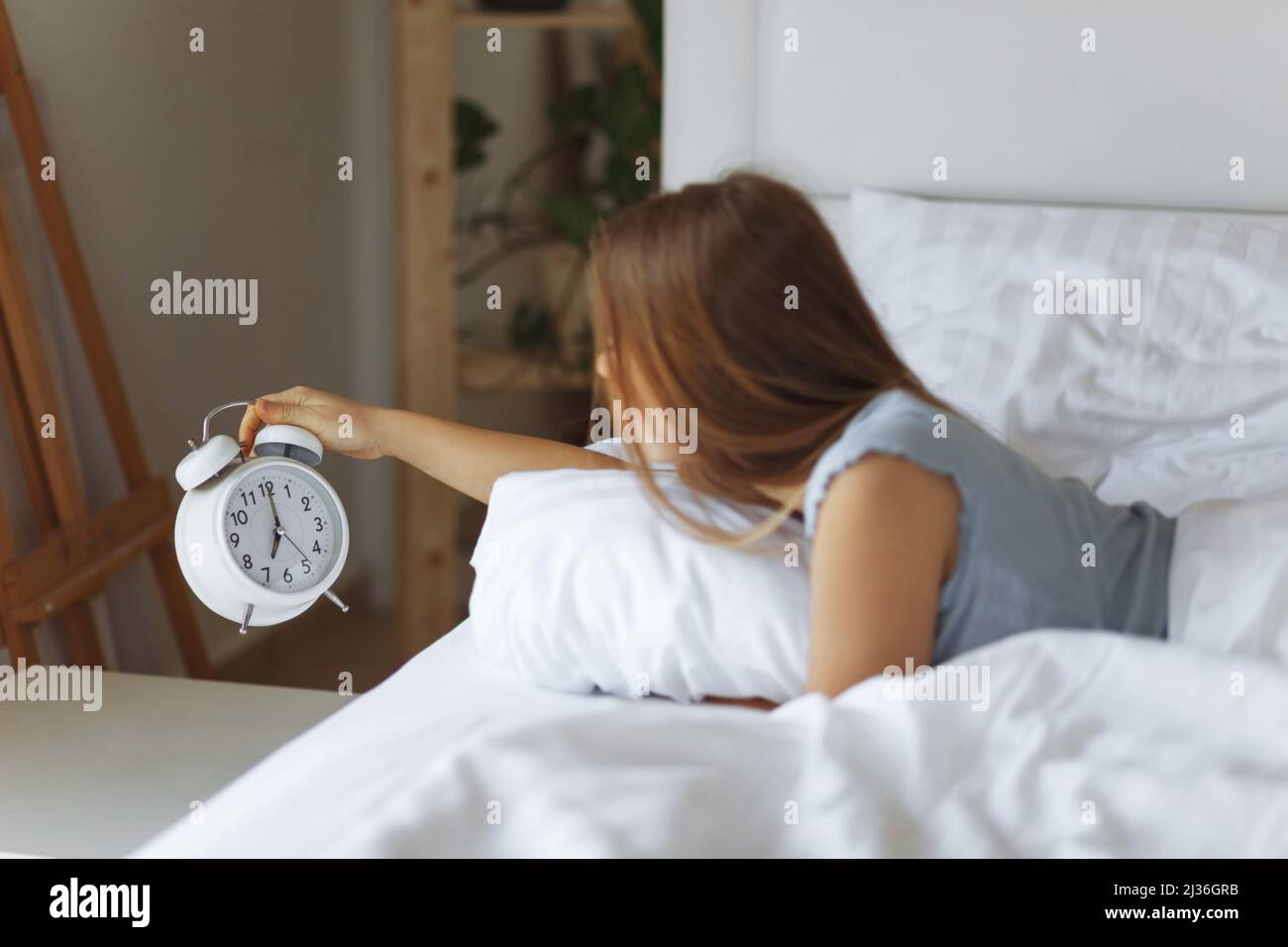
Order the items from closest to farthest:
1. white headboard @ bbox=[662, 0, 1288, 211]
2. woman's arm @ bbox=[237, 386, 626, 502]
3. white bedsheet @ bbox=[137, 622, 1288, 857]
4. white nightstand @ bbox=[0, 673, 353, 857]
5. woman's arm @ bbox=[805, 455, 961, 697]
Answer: white bedsheet @ bbox=[137, 622, 1288, 857] < woman's arm @ bbox=[805, 455, 961, 697] < white nightstand @ bbox=[0, 673, 353, 857] < woman's arm @ bbox=[237, 386, 626, 502] < white headboard @ bbox=[662, 0, 1288, 211]

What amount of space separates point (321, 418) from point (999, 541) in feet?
1.95

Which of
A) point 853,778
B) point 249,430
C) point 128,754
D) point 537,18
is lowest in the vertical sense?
point 128,754

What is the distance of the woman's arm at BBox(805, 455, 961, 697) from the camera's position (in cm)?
88

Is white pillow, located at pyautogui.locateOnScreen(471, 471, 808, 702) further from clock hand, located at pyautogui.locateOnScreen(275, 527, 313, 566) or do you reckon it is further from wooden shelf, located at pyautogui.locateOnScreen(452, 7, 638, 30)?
wooden shelf, located at pyautogui.locateOnScreen(452, 7, 638, 30)

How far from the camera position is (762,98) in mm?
1842

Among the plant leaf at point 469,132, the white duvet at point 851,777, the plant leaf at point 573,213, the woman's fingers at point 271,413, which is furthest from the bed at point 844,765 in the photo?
the plant leaf at point 469,132

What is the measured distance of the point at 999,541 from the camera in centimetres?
94

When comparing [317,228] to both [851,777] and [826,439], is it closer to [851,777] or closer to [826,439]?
[826,439]

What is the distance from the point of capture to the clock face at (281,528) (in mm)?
1106

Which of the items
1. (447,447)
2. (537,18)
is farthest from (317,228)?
(447,447)

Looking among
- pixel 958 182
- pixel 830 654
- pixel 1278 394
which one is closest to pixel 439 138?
pixel 958 182

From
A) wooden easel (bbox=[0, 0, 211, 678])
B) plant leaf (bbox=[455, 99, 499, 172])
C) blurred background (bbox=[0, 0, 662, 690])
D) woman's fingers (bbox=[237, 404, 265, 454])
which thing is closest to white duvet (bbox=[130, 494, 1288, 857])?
woman's fingers (bbox=[237, 404, 265, 454])

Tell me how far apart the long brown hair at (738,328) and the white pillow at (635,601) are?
3cm

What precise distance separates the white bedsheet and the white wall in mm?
1048
